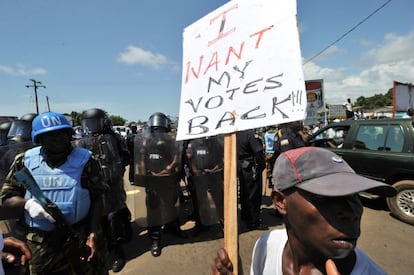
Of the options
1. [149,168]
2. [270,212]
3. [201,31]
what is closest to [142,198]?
[149,168]

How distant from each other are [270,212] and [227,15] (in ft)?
16.0

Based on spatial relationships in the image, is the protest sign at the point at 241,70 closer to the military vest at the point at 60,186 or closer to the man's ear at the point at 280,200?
the man's ear at the point at 280,200

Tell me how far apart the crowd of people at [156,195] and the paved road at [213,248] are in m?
0.18

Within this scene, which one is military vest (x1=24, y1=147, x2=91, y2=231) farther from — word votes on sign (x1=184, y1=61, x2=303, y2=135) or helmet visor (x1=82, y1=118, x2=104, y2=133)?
helmet visor (x1=82, y1=118, x2=104, y2=133)

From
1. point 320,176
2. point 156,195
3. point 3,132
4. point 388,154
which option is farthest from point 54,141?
point 388,154

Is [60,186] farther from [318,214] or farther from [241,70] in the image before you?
[318,214]

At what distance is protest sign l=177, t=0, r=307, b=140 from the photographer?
1279 mm

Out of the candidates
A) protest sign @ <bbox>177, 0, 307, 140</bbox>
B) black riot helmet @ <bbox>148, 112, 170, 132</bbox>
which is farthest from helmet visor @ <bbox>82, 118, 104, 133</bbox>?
protest sign @ <bbox>177, 0, 307, 140</bbox>


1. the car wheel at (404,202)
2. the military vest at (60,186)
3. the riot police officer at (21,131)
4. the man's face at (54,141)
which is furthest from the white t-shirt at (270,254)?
the car wheel at (404,202)

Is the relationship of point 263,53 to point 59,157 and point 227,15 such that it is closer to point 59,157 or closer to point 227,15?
point 227,15

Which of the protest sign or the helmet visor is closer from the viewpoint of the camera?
the protest sign

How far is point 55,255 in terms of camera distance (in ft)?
6.91

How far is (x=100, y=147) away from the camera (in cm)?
392

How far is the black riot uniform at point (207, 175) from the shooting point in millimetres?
4305
